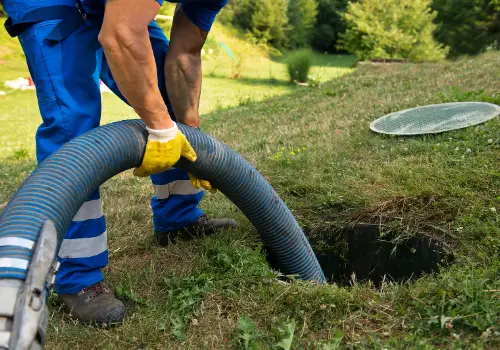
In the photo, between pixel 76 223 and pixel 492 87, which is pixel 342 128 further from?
pixel 76 223

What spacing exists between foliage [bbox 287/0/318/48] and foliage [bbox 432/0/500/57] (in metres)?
10.3

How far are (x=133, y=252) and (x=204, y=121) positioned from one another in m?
4.69

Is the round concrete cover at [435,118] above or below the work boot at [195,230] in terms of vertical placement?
above

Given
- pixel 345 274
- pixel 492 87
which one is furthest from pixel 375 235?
pixel 492 87

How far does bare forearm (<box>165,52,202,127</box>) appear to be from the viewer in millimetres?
2707

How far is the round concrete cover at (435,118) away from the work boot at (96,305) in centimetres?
296

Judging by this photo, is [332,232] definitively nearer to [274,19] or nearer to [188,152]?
[188,152]

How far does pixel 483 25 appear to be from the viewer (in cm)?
1656

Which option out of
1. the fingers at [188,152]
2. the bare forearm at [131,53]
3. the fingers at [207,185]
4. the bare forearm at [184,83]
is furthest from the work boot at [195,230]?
the bare forearm at [131,53]

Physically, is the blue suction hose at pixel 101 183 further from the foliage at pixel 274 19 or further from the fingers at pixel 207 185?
the foliage at pixel 274 19

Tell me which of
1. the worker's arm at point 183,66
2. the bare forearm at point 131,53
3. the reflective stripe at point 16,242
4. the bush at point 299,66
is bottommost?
the bush at point 299,66

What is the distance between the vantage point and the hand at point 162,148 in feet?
6.93

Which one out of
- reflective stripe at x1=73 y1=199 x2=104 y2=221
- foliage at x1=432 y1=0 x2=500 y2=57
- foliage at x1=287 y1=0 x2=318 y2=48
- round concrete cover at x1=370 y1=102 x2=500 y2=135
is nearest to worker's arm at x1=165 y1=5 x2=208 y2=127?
reflective stripe at x1=73 y1=199 x2=104 y2=221

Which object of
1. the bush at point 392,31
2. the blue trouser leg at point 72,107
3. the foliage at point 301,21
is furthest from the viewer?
the foliage at point 301,21
